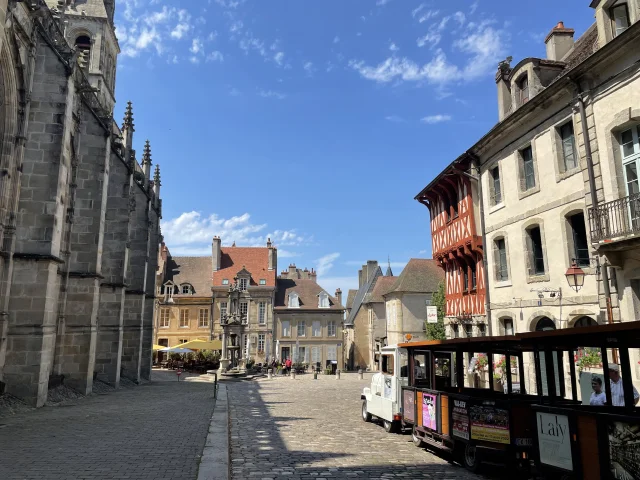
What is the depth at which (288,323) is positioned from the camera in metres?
47.1

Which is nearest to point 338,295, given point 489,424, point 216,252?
point 216,252

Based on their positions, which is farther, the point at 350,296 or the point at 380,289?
the point at 350,296

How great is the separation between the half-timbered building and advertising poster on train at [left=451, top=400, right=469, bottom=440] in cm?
875

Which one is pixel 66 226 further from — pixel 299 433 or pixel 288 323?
pixel 288 323

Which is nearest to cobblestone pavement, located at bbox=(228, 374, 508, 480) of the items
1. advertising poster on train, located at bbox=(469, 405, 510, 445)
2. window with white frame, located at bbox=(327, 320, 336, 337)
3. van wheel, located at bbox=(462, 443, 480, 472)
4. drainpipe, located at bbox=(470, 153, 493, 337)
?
van wheel, located at bbox=(462, 443, 480, 472)

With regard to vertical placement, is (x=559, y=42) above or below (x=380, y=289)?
above

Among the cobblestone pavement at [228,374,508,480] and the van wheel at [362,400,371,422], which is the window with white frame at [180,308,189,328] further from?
the van wheel at [362,400,371,422]

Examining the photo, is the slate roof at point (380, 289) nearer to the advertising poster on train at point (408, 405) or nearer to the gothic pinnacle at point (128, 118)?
the gothic pinnacle at point (128, 118)

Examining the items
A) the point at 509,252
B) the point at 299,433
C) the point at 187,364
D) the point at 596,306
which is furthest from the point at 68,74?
the point at 187,364

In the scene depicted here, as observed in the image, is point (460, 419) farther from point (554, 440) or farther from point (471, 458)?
point (554, 440)

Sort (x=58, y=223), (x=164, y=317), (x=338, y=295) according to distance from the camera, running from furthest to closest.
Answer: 1. (x=338, y=295)
2. (x=164, y=317)
3. (x=58, y=223)

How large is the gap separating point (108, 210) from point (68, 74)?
9.27 metres

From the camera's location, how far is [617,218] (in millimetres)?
9688

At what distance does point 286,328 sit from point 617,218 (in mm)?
39478
